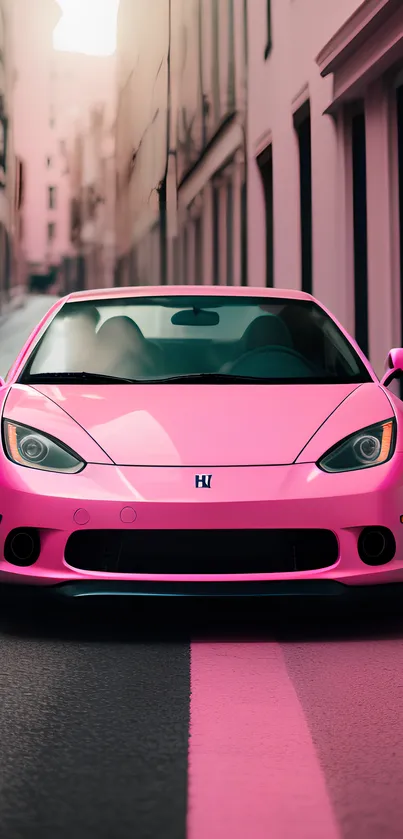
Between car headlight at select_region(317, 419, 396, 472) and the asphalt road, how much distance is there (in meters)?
0.51

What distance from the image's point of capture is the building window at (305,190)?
15359mm

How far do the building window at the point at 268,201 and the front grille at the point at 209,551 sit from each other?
13908mm

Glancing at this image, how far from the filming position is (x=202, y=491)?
13.7 ft

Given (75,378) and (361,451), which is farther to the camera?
(75,378)

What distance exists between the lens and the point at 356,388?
4.84m

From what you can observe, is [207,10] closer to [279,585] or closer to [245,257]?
[245,257]

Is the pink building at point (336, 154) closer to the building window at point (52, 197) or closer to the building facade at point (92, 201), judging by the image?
the building facade at point (92, 201)

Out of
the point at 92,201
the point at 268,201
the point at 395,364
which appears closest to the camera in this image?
the point at 395,364

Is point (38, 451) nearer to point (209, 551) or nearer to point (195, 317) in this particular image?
point (209, 551)

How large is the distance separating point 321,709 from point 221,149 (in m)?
19.6

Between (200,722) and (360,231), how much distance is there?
10.4 m

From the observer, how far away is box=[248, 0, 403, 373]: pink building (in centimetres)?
1191

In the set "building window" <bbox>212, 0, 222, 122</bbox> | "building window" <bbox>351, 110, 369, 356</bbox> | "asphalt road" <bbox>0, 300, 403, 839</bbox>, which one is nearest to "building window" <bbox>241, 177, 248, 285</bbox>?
"building window" <bbox>212, 0, 222, 122</bbox>

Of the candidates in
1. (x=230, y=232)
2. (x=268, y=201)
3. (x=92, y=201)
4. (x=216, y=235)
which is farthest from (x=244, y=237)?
(x=92, y=201)
